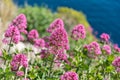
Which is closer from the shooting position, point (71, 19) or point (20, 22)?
point (20, 22)

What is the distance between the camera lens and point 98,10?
67.6 feet

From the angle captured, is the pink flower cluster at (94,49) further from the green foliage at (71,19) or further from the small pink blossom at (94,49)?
the green foliage at (71,19)

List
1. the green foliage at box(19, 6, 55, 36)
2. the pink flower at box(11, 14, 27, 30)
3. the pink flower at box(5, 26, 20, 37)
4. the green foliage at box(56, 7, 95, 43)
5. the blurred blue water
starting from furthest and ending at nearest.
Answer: the blurred blue water, the green foliage at box(56, 7, 95, 43), the green foliage at box(19, 6, 55, 36), the pink flower at box(11, 14, 27, 30), the pink flower at box(5, 26, 20, 37)

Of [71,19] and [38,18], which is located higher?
[71,19]

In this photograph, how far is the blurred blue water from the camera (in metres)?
19.6

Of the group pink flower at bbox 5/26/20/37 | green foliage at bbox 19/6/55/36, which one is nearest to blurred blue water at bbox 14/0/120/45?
green foliage at bbox 19/6/55/36

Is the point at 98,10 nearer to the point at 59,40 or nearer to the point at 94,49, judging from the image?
the point at 94,49

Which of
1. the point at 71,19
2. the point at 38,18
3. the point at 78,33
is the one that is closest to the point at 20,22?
the point at 78,33

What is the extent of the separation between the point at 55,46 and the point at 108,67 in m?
0.67

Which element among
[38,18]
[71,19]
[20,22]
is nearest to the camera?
[20,22]

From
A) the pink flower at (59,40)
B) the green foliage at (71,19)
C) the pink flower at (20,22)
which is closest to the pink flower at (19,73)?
the pink flower at (59,40)

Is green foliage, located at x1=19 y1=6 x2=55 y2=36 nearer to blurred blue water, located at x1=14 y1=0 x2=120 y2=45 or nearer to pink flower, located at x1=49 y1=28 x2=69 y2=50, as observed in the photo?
blurred blue water, located at x1=14 y1=0 x2=120 y2=45

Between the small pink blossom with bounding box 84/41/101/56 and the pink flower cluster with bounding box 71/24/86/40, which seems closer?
the small pink blossom with bounding box 84/41/101/56

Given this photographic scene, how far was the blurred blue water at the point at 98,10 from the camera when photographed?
1958 centimetres
